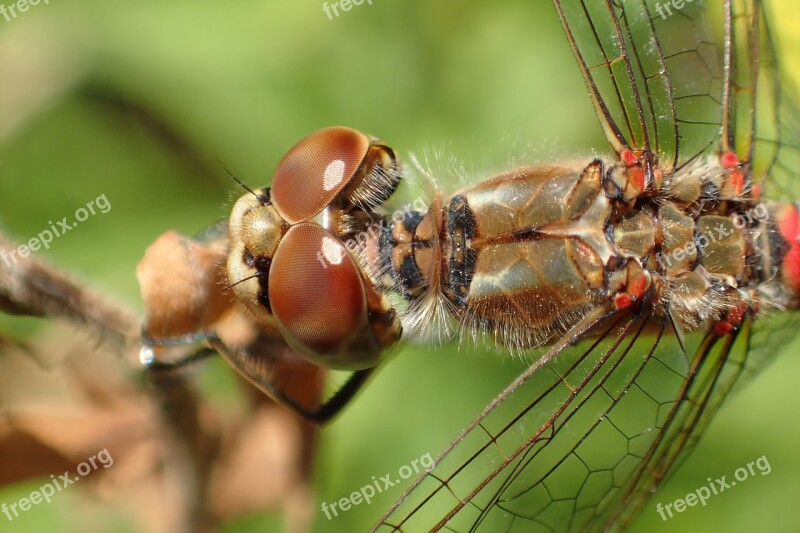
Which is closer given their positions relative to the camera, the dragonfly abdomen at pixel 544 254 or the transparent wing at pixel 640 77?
the dragonfly abdomen at pixel 544 254

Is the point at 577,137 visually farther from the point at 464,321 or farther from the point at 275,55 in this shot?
the point at 464,321
